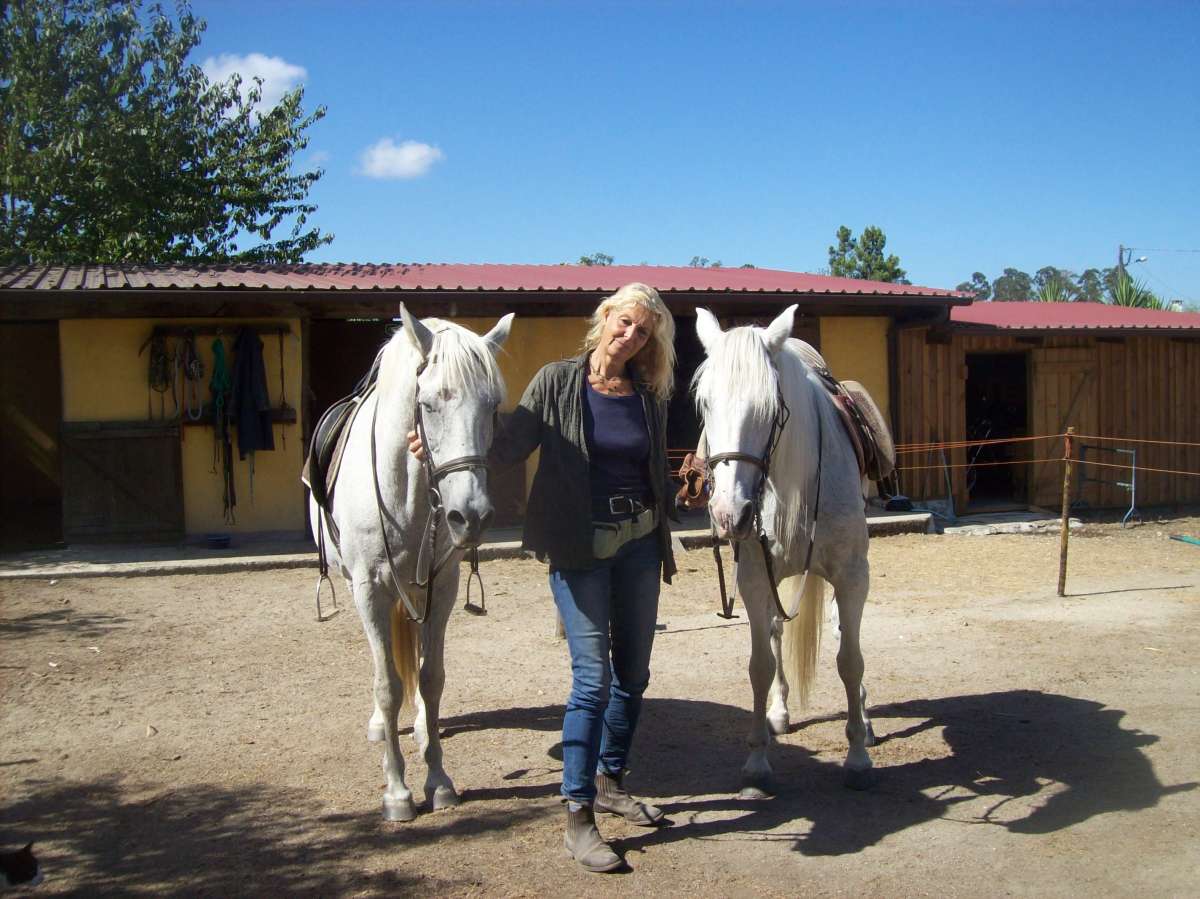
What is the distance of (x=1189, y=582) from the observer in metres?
7.54

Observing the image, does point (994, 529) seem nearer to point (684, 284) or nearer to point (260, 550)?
point (684, 284)

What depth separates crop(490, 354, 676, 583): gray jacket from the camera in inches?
117

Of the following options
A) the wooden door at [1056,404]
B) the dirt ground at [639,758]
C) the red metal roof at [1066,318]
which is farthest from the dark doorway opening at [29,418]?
the wooden door at [1056,404]

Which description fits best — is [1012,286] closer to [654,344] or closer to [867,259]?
[867,259]

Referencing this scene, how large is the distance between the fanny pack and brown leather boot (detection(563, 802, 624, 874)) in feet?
2.68

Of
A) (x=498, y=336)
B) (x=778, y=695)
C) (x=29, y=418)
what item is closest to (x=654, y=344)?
(x=498, y=336)

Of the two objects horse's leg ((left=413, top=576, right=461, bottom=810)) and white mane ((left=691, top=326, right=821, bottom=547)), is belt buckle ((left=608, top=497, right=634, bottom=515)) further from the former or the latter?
horse's leg ((left=413, top=576, right=461, bottom=810))

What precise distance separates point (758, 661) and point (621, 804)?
0.80 meters

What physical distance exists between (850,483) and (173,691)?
3.79m

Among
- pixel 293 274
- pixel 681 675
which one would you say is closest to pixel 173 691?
pixel 681 675

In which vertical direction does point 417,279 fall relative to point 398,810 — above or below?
above

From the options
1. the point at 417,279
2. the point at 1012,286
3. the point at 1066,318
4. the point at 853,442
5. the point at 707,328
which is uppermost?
the point at 1012,286

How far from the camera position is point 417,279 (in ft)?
36.2

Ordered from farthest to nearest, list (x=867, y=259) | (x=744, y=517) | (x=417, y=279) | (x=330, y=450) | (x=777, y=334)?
(x=867, y=259)
(x=417, y=279)
(x=330, y=450)
(x=777, y=334)
(x=744, y=517)
